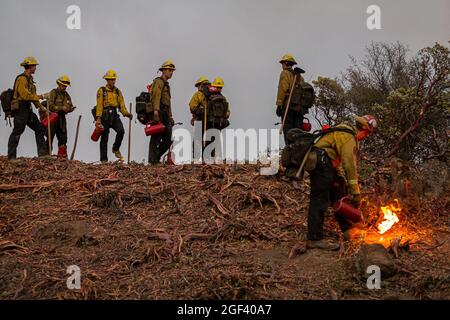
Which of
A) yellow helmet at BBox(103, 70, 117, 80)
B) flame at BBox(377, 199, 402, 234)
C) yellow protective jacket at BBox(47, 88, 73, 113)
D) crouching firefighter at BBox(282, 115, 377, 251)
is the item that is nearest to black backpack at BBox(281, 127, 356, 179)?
crouching firefighter at BBox(282, 115, 377, 251)

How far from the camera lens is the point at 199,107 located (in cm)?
1449

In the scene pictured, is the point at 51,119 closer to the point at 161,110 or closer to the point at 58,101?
the point at 58,101

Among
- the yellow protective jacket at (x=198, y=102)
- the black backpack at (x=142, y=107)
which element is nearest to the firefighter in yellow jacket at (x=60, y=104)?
the black backpack at (x=142, y=107)

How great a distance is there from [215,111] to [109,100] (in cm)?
231

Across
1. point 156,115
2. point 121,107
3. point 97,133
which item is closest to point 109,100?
point 121,107

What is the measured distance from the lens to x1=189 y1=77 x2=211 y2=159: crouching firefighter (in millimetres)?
14289

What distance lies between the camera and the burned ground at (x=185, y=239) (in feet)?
26.1

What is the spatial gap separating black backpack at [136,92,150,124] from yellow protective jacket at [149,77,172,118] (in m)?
0.19

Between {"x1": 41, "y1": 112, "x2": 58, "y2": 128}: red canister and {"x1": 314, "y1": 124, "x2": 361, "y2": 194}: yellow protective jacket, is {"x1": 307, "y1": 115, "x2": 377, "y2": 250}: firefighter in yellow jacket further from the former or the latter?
{"x1": 41, "y1": 112, "x2": 58, "y2": 128}: red canister

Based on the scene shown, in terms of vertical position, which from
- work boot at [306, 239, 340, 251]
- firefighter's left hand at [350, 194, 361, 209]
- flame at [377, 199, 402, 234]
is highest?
firefighter's left hand at [350, 194, 361, 209]

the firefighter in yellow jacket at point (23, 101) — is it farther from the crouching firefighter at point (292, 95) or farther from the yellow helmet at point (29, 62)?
the crouching firefighter at point (292, 95)

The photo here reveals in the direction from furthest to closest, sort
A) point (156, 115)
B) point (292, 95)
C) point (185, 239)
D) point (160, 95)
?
point (160, 95)
point (156, 115)
point (292, 95)
point (185, 239)
